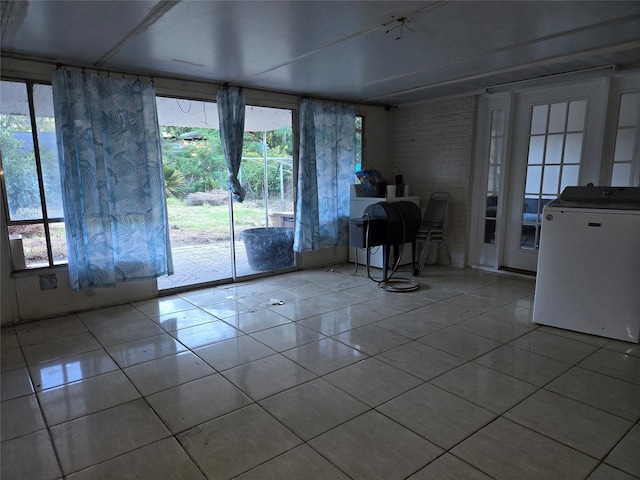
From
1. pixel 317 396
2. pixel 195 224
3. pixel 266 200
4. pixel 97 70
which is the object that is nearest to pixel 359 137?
pixel 266 200

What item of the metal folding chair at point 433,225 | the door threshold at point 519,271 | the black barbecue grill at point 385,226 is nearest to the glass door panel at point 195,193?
the black barbecue grill at point 385,226

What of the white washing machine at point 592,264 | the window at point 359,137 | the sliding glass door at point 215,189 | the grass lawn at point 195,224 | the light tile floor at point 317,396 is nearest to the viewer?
the light tile floor at point 317,396

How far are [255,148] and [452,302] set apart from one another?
3991 millimetres

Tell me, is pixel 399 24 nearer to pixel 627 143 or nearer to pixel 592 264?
pixel 592 264

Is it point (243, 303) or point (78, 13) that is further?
point (243, 303)

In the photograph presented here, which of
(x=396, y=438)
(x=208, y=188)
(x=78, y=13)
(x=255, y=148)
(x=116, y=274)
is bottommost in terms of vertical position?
(x=396, y=438)

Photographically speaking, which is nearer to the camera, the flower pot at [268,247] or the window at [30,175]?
the window at [30,175]

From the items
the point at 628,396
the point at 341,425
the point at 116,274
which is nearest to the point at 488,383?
the point at 628,396

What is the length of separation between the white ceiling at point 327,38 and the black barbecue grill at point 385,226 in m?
1.37

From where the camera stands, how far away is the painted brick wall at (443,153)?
16.2 feet

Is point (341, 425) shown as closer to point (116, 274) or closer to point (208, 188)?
point (116, 274)

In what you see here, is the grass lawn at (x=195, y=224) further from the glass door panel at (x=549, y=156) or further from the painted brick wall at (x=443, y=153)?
the glass door panel at (x=549, y=156)

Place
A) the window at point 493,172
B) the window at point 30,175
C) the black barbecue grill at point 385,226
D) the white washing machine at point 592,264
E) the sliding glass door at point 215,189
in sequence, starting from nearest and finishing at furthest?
the white washing machine at point 592,264, the window at point 30,175, the black barbecue grill at point 385,226, the window at point 493,172, the sliding glass door at point 215,189

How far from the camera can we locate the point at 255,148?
632 centimetres
